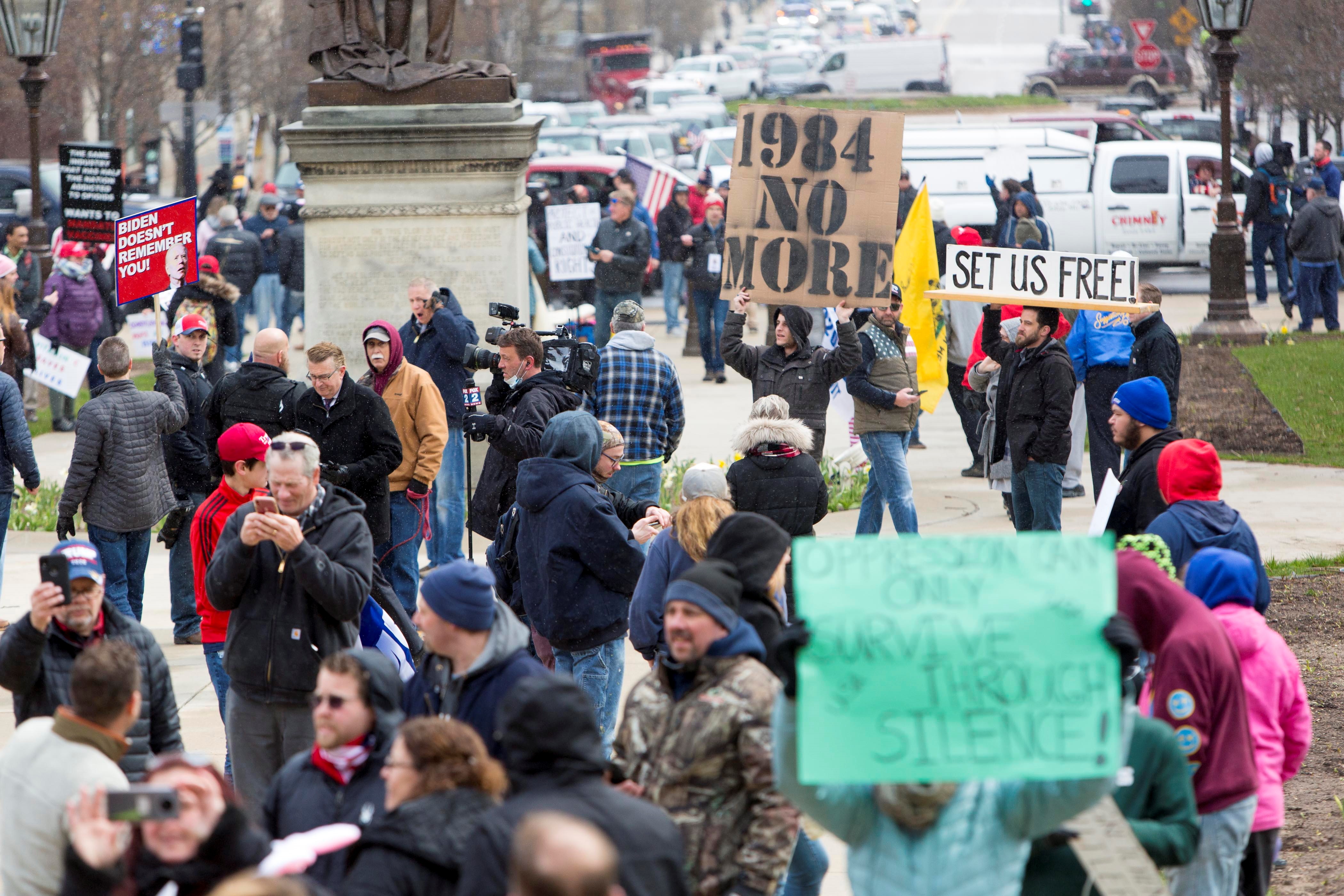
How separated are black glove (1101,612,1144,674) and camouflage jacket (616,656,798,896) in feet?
2.94

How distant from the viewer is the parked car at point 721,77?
184ft

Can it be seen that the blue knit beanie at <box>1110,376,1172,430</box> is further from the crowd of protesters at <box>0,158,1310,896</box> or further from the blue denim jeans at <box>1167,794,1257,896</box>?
the blue denim jeans at <box>1167,794,1257,896</box>

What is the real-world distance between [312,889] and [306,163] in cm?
886

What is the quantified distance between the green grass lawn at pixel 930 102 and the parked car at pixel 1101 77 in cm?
132

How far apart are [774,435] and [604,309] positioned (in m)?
10.5

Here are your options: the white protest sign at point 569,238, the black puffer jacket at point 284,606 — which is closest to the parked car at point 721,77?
the white protest sign at point 569,238

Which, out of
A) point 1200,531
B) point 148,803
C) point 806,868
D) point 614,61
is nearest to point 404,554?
point 806,868

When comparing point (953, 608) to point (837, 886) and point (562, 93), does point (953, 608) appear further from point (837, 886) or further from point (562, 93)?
point (562, 93)

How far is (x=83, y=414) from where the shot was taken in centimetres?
869

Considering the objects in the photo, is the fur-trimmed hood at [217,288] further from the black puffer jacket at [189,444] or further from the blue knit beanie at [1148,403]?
the blue knit beanie at [1148,403]

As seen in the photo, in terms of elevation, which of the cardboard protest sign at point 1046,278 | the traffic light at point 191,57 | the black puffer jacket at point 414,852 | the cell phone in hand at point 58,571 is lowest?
the black puffer jacket at point 414,852

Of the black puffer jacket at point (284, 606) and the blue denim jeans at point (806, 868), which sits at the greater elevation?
the black puffer jacket at point (284, 606)

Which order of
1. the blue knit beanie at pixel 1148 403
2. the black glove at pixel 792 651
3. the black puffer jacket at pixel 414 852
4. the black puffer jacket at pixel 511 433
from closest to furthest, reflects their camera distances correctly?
the black puffer jacket at pixel 414 852 < the black glove at pixel 792 651 < the blue knit beanie at pixel 1148 403 < the black puffer jacket at pixel 511 433

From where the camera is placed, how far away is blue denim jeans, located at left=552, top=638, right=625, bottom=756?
6.74 metres
